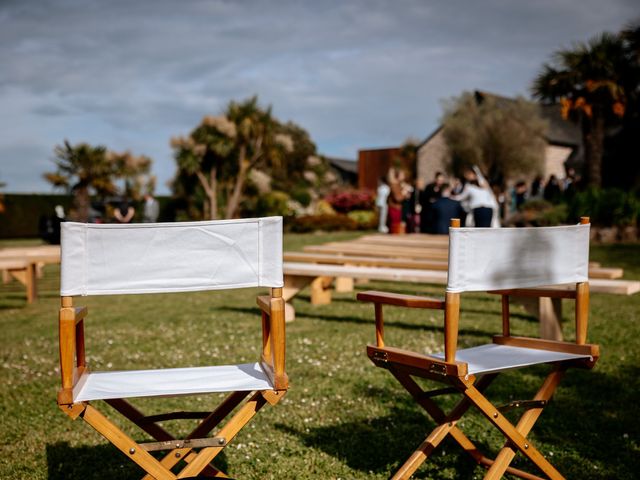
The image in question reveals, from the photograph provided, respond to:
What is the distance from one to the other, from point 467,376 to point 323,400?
6.12ft

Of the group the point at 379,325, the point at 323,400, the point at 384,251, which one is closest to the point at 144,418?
the point at 379,325

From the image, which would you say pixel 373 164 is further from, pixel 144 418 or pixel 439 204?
pixel 144 418

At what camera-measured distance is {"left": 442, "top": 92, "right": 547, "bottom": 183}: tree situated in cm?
3253

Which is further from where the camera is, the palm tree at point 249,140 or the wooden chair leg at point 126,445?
the palm tree at point 249,140

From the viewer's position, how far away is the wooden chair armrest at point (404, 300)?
259 centimetres

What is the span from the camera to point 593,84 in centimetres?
2123

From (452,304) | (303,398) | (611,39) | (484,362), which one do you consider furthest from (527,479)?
(611,39)

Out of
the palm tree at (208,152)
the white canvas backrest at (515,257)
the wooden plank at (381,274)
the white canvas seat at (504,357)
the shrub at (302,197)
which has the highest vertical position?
the palm tree at (208,152)

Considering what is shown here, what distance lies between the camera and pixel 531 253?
2.72 metres

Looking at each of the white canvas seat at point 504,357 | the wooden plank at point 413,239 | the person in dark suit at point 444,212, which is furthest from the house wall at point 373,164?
A: the white canvas seat at point 504,357

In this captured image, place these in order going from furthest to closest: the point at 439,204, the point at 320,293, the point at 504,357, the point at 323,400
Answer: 1. the point at 439,204
2. the point at 320,293
3. the point at 323,400
4. the point at 504,357

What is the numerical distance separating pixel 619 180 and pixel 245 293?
22677 millimetres

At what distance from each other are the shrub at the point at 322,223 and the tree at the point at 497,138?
12.4m

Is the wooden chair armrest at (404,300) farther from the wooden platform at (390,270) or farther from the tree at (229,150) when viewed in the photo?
the tree at (229,150)
